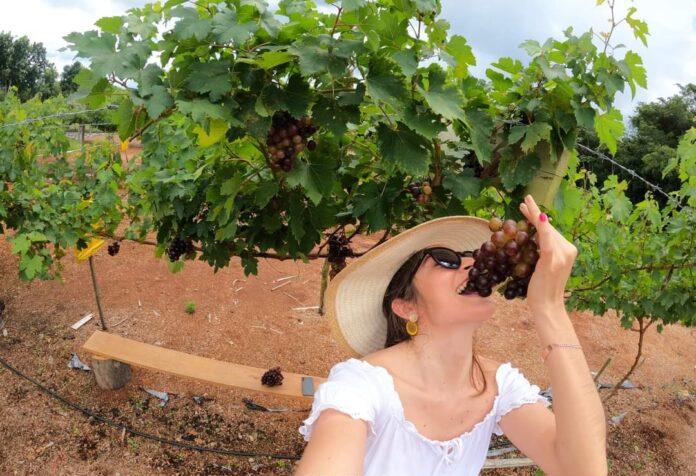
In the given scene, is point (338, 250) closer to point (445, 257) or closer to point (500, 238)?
point (445, 257)

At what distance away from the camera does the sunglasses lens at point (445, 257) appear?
150 cm

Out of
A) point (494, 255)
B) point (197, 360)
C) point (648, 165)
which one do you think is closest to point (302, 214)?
point (494, 255)

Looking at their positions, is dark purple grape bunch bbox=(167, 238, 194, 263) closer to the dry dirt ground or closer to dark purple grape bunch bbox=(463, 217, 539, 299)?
the dry dirt ground

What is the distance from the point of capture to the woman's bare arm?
1.12m

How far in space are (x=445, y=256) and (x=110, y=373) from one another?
11.2 feet

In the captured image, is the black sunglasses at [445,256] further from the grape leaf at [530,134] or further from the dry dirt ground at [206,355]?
the dry dirt ground at [206,355]

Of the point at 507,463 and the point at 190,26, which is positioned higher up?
the point at 190,26

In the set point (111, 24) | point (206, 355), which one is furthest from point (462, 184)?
point (206, 355)

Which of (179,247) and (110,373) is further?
(110,373)

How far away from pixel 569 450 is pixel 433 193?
0.91 metres

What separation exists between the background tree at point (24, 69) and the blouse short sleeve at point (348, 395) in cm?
4067

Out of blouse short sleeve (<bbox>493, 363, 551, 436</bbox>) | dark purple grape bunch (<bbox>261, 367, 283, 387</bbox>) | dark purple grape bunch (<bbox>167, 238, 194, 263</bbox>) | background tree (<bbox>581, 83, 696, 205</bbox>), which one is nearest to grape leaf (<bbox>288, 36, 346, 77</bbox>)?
blouse short sleeve (<bbox>493, 363, 551, 436</bbox>)

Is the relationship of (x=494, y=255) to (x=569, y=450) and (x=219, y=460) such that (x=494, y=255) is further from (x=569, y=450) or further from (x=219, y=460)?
(x=219, y=460)

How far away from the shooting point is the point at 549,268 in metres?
1.11
